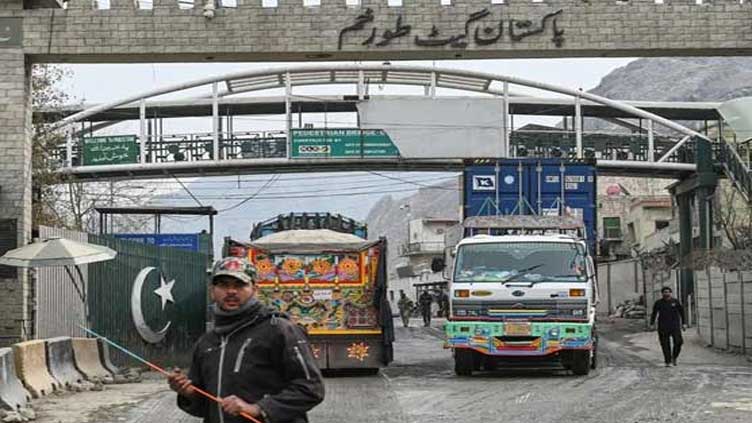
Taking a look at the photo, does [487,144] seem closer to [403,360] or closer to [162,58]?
[403,360]

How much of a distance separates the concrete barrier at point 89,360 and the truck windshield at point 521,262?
599 cm

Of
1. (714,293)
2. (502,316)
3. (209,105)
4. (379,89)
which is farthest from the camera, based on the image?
(209,105)

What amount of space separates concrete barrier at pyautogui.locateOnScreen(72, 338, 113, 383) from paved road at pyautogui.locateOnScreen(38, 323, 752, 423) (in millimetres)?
2111

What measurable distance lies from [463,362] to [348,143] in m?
25.3

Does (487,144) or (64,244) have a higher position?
(487,144)

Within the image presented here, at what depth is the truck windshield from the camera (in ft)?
66.4

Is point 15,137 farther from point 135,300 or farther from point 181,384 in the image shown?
point 181,384

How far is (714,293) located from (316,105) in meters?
28.1

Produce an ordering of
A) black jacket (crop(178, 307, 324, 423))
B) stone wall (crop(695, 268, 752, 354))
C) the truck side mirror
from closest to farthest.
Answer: black jacket (crop(178, 307, 324, 423)), the truck side mirror, stone wall (crop(695, 268, 752, 354))

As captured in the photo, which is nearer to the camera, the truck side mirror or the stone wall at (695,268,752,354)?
the truck side mirror

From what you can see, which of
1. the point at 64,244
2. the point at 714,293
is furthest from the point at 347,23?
the point at 714,293

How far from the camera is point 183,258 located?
2588 centimetres

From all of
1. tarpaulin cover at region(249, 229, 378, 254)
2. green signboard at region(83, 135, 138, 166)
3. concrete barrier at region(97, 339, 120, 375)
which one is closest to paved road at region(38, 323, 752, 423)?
tarpaulin cover at region(249, 229, 378, 254)

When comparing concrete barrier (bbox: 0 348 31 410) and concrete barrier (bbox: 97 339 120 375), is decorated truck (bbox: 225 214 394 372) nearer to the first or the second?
concrete barrier (bbox: 97 339 120 375)
